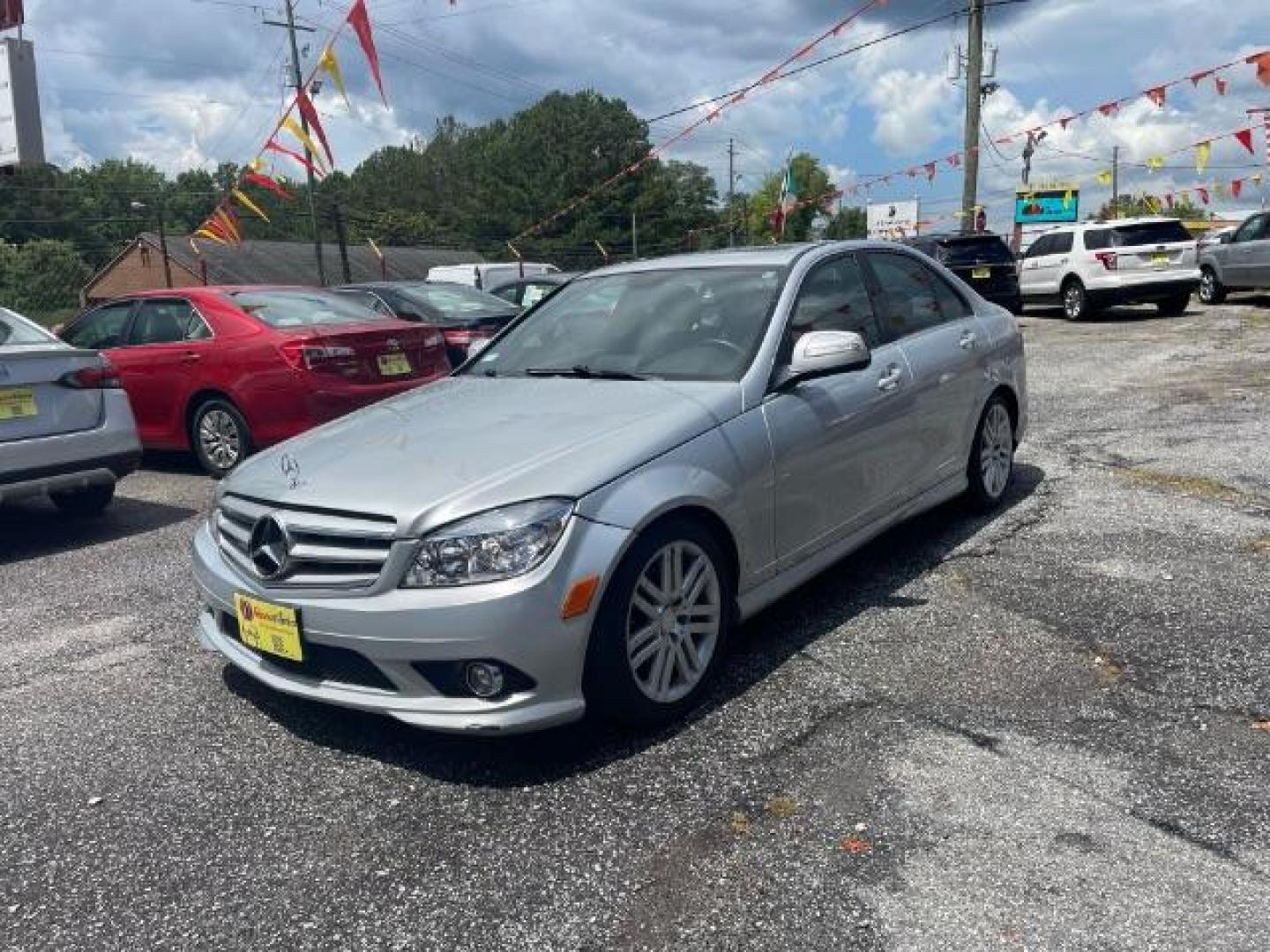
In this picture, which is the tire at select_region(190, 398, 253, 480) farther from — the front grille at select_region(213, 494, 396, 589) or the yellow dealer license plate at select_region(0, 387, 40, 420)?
the front grille at select_region(213, 494, 396, 589)

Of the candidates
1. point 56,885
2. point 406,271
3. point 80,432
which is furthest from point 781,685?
point 406,271

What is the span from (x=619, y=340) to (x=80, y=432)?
12.0 feet

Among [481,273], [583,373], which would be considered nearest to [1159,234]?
[583,373]

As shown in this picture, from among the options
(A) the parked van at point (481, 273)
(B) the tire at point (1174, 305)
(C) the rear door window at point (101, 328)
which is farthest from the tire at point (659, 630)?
(A) the parked van at point (481, 273)

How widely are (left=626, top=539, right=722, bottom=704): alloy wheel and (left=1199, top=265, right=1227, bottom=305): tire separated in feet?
62.8

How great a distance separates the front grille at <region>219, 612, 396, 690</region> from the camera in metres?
3.18

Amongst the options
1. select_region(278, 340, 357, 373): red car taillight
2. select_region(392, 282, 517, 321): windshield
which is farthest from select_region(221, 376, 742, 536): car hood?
select_region(392, 282, 517, 321): windshield

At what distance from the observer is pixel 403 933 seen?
8.21ft

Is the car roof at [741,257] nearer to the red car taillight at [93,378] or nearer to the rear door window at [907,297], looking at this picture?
the rear door window at [907,297]

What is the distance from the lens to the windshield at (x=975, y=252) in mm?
17344

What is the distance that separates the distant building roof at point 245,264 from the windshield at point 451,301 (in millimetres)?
40687

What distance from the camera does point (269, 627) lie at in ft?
10.9

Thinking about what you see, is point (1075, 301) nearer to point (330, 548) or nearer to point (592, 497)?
point (592, 497)

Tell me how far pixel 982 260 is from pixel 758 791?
53.0 feet
